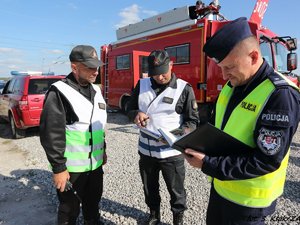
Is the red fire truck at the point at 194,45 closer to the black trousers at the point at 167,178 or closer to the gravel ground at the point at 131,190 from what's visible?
the gravel ground at the point at 131,190

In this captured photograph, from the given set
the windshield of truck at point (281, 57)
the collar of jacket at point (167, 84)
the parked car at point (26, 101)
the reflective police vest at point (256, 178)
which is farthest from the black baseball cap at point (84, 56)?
the windshield of truck at point (281, 57)

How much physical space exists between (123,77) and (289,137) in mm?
8488

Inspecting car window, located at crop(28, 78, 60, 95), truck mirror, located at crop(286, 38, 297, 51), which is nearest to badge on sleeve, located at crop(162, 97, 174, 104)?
car window, located at crop(28, 78, 60, 95)

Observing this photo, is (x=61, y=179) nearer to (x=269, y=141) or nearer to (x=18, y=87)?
(x=269, y=141)

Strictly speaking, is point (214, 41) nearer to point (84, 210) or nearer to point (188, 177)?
point (84, 210)

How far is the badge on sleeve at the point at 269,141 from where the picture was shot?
1220 millimetres

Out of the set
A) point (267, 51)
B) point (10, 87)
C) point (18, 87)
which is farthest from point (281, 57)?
point (10, 87)

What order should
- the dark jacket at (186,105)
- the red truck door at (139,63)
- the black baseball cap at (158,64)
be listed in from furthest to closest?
the red truck door at (139,63) → the dark jacket at (186,105) → the black baseball cap at (158,64)

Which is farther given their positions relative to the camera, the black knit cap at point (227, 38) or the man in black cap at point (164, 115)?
the man in black cap at point (164, 115)

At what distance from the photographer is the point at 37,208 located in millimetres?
3367

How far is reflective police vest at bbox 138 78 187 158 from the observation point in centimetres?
263

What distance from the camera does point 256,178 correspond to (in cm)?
140

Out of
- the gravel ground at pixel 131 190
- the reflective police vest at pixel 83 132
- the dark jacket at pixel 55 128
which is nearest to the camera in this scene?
the dark jacket at pixel 55 128

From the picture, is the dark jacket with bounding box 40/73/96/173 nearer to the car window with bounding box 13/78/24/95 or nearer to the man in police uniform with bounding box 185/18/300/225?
the man in police uniform with bounding box 185/18/300/225
